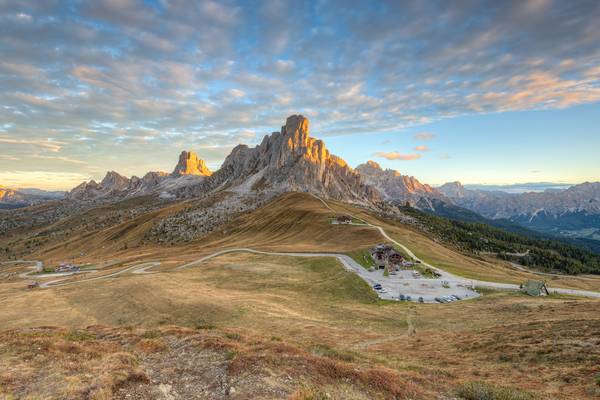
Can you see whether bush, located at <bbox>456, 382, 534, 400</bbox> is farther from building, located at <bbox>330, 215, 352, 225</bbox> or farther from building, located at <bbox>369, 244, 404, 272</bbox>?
building, located at <bbox>330, 215, 352, 225</bbox>

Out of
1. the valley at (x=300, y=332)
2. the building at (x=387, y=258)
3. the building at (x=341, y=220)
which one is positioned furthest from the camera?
the building at (x=341, y=220)

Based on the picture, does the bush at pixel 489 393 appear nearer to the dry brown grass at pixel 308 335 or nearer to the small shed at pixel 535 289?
the dry brown grass at pixel 308 335

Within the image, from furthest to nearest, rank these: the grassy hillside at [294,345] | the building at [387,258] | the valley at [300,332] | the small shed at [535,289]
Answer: the building at [387,258] < the small shed at [535,289] < the valley at [300,332] < the grassy hillside at [294,345]

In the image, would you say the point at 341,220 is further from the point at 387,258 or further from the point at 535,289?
the point at 535,289

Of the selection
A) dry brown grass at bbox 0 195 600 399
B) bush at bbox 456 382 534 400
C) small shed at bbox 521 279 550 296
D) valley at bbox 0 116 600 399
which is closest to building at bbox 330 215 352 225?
valley at bbox 0 116 600 399

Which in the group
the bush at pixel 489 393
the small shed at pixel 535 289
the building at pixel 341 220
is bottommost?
the small shed at pixel 535 289

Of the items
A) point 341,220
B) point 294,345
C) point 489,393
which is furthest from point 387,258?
point 489,393

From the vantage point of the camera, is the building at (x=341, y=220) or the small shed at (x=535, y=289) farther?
the building at (x=341, y=220)

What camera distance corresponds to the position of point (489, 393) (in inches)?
739

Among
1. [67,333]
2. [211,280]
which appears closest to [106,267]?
[211,280]

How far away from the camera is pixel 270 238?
5541 inches

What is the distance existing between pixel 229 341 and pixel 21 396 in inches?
567

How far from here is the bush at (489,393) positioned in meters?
18.2

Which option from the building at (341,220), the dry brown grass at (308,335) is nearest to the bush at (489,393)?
the dry brown grass at (308,335)
